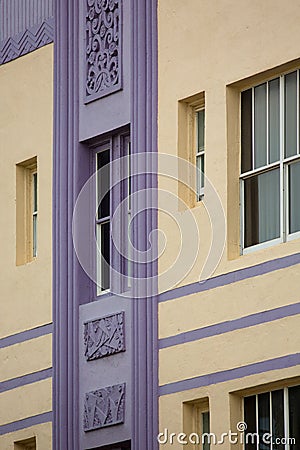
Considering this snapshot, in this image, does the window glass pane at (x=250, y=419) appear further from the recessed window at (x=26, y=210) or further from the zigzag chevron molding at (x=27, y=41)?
the zigzag chevron molding at (x=27, y=41)

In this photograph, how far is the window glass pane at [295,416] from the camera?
64.4 feet

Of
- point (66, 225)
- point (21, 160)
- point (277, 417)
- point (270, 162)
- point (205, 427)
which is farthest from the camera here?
point (21, 160)

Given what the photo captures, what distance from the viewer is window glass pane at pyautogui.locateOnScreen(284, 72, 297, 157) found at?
66.8ft

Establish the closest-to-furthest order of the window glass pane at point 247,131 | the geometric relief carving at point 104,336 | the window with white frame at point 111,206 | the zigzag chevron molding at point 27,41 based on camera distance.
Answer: the window glass pane at point 247,131, the geometric relief carving at point 104,336, the window with white frame at point 111,206, the zigzag chevron molding at point 27,41

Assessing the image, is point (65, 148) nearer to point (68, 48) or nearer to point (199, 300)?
point (68, 48)

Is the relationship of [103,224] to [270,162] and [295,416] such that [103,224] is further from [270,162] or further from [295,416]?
[295,416]

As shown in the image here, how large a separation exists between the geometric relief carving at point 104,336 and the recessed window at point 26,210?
215 cm

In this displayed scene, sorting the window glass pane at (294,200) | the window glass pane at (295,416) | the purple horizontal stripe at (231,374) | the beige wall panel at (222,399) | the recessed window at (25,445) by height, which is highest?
the window glass pane at (294,200)

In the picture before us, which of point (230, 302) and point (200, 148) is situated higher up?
point (200, 148)

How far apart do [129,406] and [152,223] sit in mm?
2280

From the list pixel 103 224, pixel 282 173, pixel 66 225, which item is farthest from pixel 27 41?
pixel 282 173

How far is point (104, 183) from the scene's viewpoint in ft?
76.1

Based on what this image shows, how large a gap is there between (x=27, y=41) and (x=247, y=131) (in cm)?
490

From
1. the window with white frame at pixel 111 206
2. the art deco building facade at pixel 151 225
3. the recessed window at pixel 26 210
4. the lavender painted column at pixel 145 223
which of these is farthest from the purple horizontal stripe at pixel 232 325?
the recessed window at pixel 26 210
